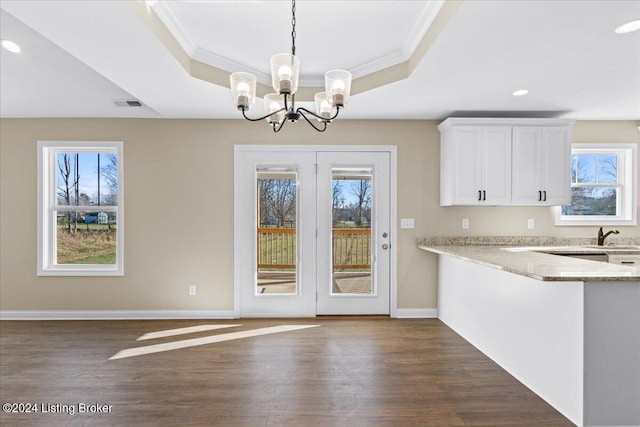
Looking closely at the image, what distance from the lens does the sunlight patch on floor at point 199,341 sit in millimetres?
3285

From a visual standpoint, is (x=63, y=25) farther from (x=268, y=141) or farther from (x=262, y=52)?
(x=268, y=141)

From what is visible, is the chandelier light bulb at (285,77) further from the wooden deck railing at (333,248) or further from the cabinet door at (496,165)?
the cabinet door at (496,165)

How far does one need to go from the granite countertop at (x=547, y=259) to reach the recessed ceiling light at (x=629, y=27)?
4.96 feet

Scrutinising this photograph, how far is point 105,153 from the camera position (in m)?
4.53

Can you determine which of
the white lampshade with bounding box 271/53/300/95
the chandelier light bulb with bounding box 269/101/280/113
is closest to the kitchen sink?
the chandelier light bulb with bounding box 269/101/280/113

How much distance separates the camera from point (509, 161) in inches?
159

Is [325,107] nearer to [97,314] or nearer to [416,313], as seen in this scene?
[416,313]

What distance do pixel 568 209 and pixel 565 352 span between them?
9.49 ft

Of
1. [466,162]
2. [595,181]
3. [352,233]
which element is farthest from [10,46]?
[595,181]

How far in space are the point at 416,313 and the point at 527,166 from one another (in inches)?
83.4

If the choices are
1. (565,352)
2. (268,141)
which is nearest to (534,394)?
(565,352)

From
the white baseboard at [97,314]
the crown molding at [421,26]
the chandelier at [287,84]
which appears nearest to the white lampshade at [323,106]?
the chandelier at [287,84]

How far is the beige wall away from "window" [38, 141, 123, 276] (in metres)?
0.17

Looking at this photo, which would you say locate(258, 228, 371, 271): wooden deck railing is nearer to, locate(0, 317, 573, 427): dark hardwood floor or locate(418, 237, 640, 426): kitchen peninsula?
locate(0, 317, 573, 427): dark hardwood floor
